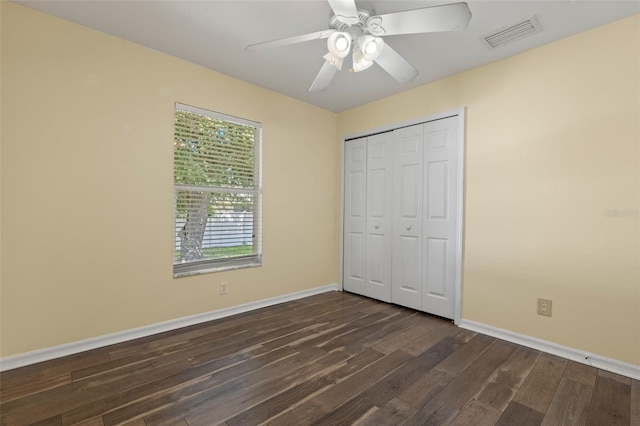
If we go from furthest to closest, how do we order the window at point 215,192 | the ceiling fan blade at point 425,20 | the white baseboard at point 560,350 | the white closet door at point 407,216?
the white closet door at point 407,216 → the window at point 215,192 → the white baseboard at point 560,350 → the ceiling fan blade at point 425,20

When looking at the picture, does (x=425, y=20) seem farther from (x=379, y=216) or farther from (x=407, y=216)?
(x=379, y=216)

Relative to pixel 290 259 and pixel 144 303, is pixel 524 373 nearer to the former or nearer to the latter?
pixel 290 259

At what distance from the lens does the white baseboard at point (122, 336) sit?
6.81ft

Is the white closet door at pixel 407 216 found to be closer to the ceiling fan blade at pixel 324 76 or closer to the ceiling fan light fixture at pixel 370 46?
the ceiling fan blade at pixel 324 76

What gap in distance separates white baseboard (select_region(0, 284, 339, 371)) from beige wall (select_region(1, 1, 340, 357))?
52 mm

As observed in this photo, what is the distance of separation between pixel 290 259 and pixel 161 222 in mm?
1571

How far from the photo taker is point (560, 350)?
2.34 metres

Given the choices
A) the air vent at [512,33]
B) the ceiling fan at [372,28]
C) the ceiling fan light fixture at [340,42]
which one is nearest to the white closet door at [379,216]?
the air vent at [512,33]

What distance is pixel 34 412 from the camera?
161 centimetres

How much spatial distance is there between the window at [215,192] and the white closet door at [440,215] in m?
1.92

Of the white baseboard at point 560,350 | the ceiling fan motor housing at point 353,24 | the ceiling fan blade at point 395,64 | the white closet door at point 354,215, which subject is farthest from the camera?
the white closet door at point 354,215

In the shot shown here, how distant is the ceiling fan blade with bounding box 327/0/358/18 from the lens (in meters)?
1.55

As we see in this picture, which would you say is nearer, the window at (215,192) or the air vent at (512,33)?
the air vent at (512,33)

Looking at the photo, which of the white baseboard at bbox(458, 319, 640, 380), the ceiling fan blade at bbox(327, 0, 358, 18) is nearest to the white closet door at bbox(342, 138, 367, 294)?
the white baseboard at bbox(458, 319, 640, 380)
